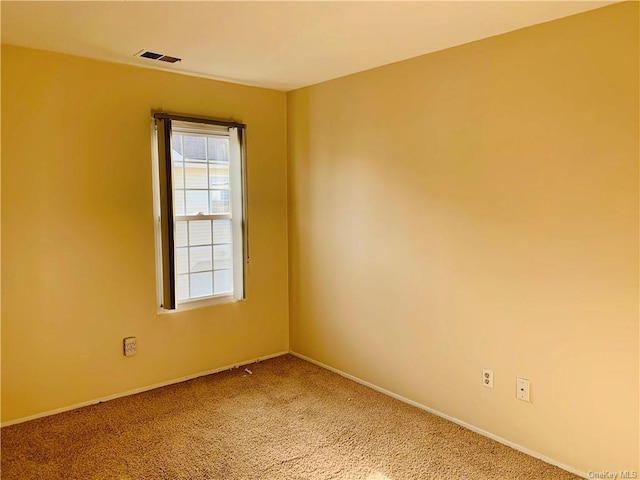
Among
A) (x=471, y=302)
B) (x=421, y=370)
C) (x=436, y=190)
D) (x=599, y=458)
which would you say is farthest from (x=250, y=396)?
(x=599, y=458)

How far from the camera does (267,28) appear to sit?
2480 mm

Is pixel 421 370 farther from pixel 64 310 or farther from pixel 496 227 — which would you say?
pixel 64 310

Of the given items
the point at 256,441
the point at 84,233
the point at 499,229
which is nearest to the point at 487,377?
the point at 499,229

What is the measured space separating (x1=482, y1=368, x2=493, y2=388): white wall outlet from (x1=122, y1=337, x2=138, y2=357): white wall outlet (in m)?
2.36

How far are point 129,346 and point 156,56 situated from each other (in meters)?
1.98

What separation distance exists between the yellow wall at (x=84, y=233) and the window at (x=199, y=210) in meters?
0.11

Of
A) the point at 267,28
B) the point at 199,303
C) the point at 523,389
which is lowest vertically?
the point at 523,389

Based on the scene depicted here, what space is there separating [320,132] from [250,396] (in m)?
2.07

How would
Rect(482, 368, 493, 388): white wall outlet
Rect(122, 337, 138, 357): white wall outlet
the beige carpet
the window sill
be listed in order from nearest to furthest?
1. the beige carpet
2. Rect(482, 368, 493, 388): white wall outlet
3. Rect(122, 337, 138, 357): white wall outlet
4. the window sill

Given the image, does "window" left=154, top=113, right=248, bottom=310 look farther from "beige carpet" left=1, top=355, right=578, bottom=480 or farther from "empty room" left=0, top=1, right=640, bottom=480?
"beige carpet" left=1, top=355, right=578, bottom=480

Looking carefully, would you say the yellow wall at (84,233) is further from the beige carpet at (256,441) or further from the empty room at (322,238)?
the beige carpet at (256,441)

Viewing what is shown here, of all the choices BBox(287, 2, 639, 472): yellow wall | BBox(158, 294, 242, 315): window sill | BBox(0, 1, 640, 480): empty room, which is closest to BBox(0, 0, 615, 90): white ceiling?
BBox(0, 1, 640, 480): empty room

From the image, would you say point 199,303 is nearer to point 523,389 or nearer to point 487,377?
point 487,377

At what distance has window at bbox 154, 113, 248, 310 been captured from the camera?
3369 millimetres
